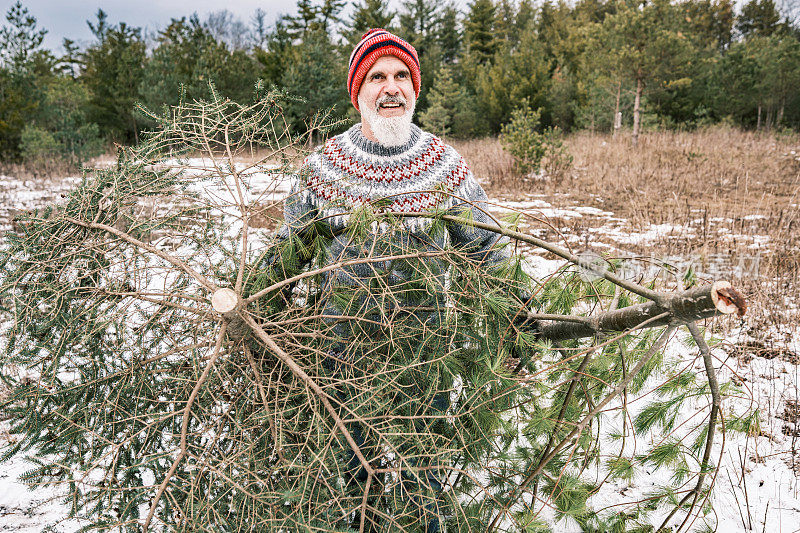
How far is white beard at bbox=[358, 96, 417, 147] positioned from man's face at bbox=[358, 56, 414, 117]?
1 cm

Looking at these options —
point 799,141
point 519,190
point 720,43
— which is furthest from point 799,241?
point 720,43

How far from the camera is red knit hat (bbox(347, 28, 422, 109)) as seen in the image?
1.94 m

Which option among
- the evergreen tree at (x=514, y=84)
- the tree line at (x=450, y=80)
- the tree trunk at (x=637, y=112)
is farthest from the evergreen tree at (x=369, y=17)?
the tree trunk at (x=637, y=112)

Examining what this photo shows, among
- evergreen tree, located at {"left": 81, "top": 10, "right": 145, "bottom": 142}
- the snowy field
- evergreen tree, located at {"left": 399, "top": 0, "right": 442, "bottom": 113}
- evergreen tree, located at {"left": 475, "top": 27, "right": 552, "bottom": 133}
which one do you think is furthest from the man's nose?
evergreen tree, located at {"left": 399, "top": 0, "right": 442, "bottom": 113}

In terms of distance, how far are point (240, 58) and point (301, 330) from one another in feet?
59.3

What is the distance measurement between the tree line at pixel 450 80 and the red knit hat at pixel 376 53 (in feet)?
34.3

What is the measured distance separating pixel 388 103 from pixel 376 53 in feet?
0.75

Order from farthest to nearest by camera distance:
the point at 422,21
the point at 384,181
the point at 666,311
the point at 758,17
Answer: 1. the point at 758,17
2. the point at 422,21
3. the point at 384,181
4. the point at 666,311

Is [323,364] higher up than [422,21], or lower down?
lower down

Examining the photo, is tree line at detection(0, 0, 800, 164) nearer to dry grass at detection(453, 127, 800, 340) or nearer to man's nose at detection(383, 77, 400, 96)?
dry grass at detection(453, 127, 800, 340)

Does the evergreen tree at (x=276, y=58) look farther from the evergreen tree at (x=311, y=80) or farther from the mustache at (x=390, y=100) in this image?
the mustache at (x=390, y=100)

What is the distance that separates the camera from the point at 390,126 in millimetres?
1916

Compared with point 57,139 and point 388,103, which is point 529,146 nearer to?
point 388,103

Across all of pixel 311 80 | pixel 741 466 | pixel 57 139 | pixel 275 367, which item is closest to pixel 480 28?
pixel 311 80
